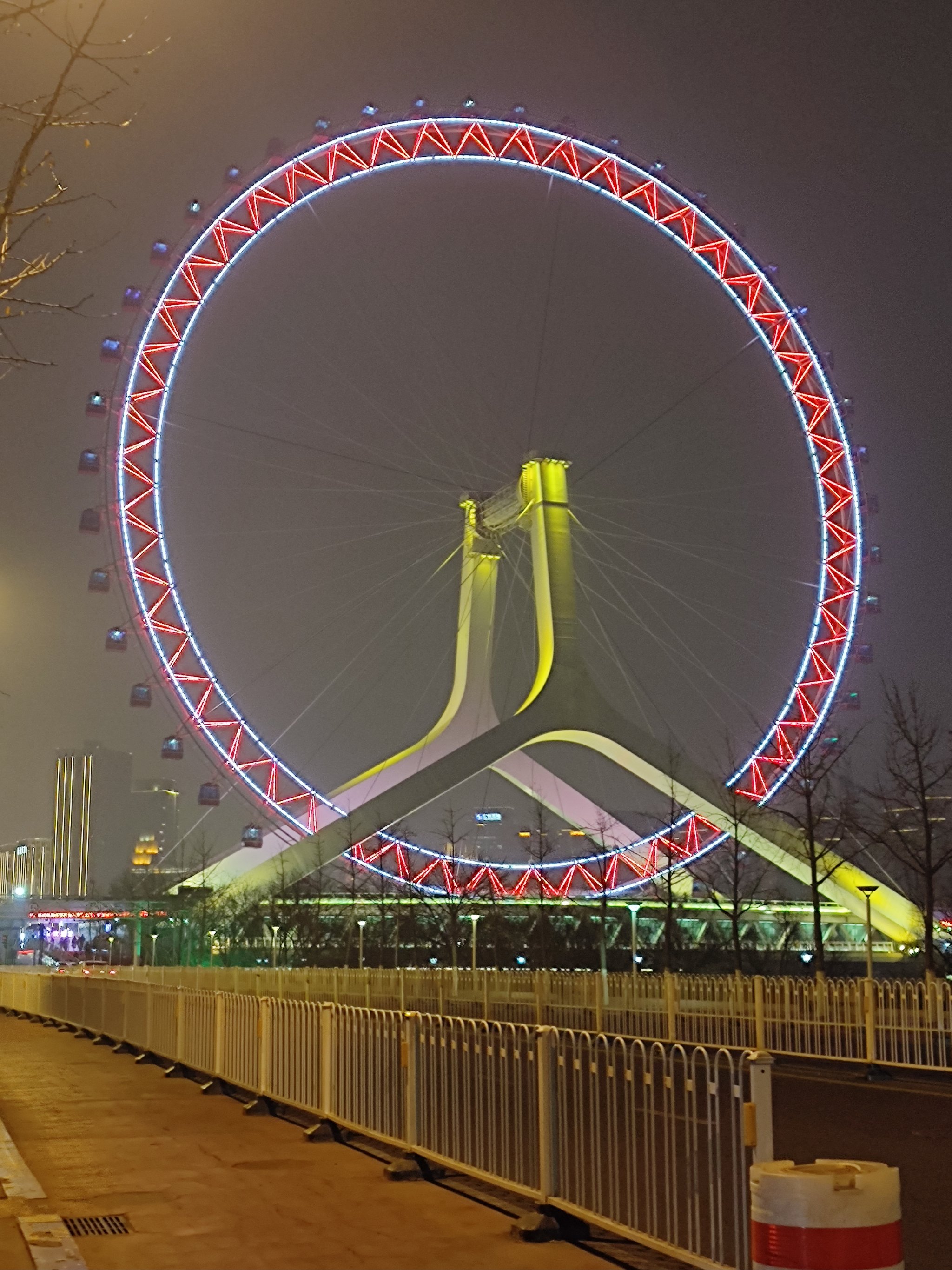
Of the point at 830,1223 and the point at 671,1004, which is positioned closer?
the point at 830,1223

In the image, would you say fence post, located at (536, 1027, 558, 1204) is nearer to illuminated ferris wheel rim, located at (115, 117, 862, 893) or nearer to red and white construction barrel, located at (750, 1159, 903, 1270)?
red and white construction barrel, located at (750, 1159, 903, 1270)

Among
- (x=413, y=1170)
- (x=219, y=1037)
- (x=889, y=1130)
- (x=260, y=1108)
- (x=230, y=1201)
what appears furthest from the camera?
(x=219, y=1037)

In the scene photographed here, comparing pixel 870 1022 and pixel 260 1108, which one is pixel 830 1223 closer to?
pixel 260 1108

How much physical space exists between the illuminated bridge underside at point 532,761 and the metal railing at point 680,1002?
14594 millimetres

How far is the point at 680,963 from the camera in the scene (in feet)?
169

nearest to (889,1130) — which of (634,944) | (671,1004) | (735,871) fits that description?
(671,1004)

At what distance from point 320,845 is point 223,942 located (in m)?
15.3

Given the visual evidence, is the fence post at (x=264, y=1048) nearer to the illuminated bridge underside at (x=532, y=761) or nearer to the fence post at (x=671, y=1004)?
the fence post at (x=671, y=1004)

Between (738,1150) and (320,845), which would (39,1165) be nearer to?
(738,1150)

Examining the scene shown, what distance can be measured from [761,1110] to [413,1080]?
402 cm

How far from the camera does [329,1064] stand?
1144 centimetres

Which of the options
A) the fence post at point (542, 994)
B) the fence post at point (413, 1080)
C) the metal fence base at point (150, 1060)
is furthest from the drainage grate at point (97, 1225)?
the fence post at point (542, 994)

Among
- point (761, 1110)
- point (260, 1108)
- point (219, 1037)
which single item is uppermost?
point (761, 1110)

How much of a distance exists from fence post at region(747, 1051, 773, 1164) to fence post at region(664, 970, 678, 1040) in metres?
14.6
